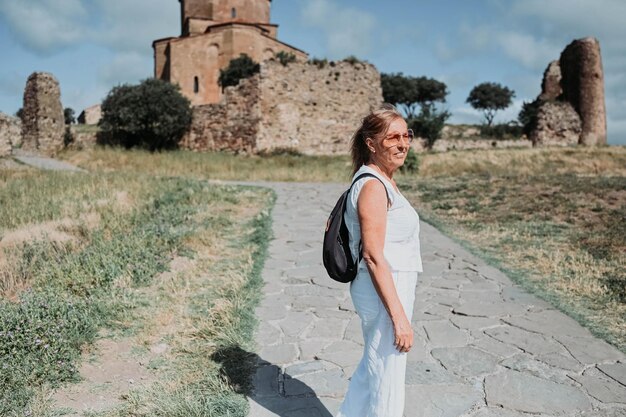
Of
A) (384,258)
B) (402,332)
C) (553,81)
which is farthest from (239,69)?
(402,332)

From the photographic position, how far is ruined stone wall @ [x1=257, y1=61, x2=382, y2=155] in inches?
809

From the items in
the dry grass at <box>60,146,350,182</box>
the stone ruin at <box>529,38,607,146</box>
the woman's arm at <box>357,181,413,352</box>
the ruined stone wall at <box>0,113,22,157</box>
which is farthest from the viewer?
the stone ruin at <box>529,38,607,146</box>

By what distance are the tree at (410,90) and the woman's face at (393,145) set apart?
43.5 meters

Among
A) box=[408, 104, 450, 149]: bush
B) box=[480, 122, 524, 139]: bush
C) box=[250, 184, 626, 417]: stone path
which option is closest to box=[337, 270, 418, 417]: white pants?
box=[250, 184, 626, 417]: stone path

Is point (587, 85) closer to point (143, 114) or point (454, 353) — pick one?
point (143, 114)

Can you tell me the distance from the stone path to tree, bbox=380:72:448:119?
41.4m

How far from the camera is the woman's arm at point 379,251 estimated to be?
1.84 meters

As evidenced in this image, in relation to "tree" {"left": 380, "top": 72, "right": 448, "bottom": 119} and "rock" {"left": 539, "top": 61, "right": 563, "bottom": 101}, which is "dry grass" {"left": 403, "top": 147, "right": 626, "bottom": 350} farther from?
"tree" {"left": 380, "top": 72, "right": 448, "bottom": 119}

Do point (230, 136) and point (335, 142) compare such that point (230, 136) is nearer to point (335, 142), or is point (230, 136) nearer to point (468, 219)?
point (335, 142)

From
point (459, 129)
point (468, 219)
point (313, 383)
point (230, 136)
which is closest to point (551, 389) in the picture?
point (313, 383)

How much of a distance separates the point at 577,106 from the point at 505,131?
6985mm

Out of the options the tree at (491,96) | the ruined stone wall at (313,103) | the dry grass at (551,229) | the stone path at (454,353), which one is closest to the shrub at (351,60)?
the ruined stone wall at (313,103)

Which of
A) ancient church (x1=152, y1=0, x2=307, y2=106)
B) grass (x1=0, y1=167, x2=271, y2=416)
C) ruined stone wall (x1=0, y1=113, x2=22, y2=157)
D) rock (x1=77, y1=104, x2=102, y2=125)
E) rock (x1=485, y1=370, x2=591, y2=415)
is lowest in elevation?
rock (x1=485, y1=370, x2=591, y2=415)

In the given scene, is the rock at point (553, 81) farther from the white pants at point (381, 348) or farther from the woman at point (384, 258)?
the white pants at point (381, 348)
